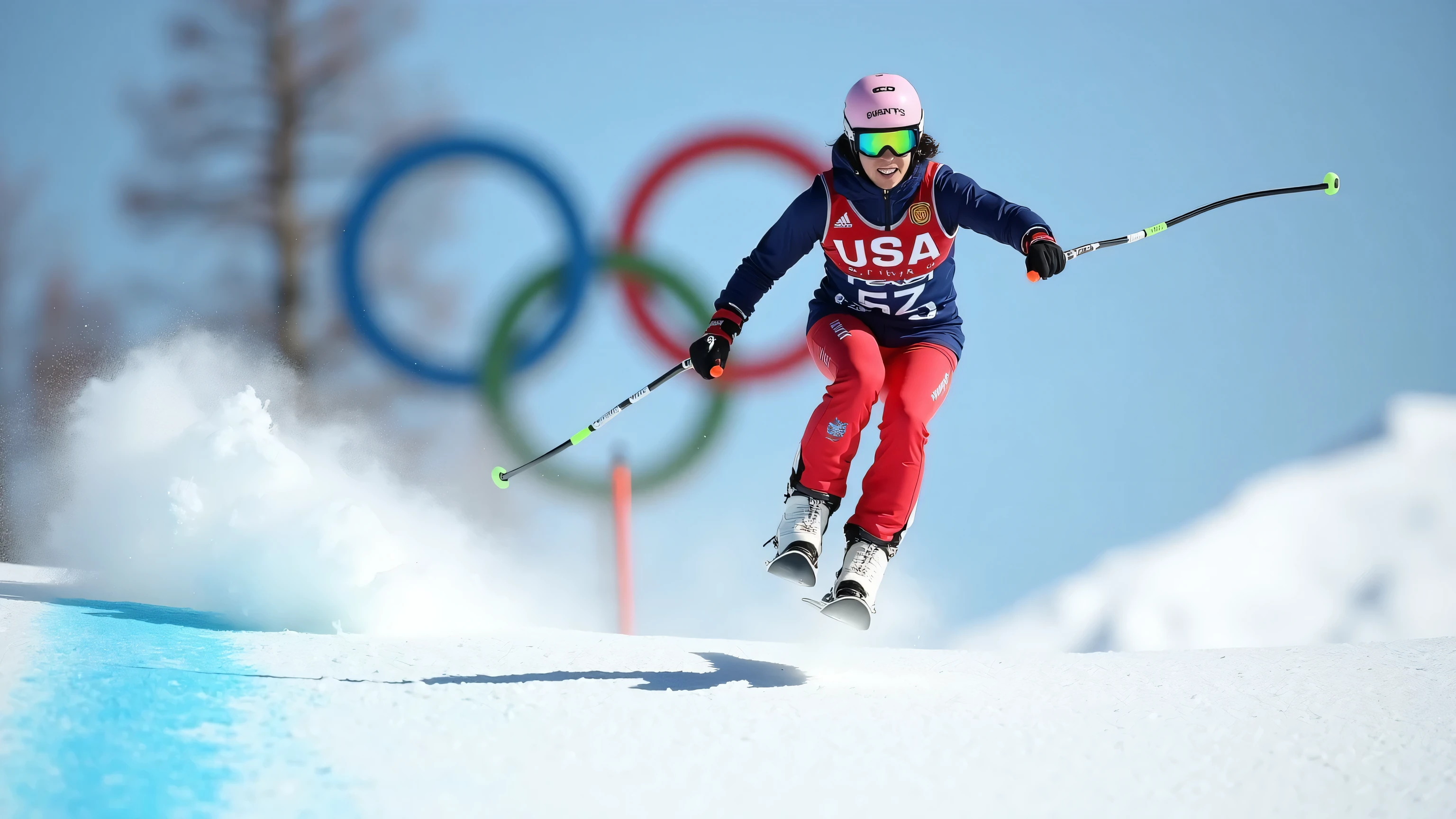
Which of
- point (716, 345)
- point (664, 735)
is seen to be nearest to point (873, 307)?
point (716, 345)

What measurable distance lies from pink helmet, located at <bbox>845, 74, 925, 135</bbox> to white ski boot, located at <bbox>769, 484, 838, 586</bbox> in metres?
1.71

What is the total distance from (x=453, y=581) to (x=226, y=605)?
1.31 metres

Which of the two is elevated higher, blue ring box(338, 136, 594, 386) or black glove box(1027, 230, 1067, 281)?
blue ring box(338, 136, 594, 386)

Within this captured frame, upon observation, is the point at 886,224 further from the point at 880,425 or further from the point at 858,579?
the point at 858,579

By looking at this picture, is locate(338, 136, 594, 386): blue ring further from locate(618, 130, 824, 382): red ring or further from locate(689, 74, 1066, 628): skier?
locate(689, 74, 1066, 628): skier

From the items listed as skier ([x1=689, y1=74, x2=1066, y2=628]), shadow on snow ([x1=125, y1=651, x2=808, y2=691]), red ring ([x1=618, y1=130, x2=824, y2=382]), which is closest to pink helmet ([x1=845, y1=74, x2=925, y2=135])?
skier ([x1=689, y1=74, x2=1066, y2=628])

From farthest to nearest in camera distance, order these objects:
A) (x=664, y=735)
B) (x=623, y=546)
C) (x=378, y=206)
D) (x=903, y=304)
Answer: (x=378, y=206) → (x=623, y=546) → (x=903, y=304) → (x=664, y=735)

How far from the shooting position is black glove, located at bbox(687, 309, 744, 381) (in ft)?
18.9

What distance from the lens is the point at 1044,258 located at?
5348 mm

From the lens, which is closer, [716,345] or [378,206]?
[716,345]

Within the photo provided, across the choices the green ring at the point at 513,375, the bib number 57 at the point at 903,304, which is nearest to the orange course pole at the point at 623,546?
the green ring at the point at 513,375

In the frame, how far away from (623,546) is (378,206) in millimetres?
3989

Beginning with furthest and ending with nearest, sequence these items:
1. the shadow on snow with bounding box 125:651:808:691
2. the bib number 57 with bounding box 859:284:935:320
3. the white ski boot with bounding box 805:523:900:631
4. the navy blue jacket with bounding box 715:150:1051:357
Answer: the bib number 57 with bounding box 859:284:935:320 → the navy blue jacket with bounding box 715:150:1051:357 → the white ski boot with bounding box 805:523:900:631 → the shadow on snow with bounding box 125:651:808:691

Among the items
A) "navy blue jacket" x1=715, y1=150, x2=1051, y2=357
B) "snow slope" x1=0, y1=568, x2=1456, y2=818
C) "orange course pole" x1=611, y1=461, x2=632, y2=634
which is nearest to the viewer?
"snow slope" x1=0, y1=568, x2=1456, y2=818
